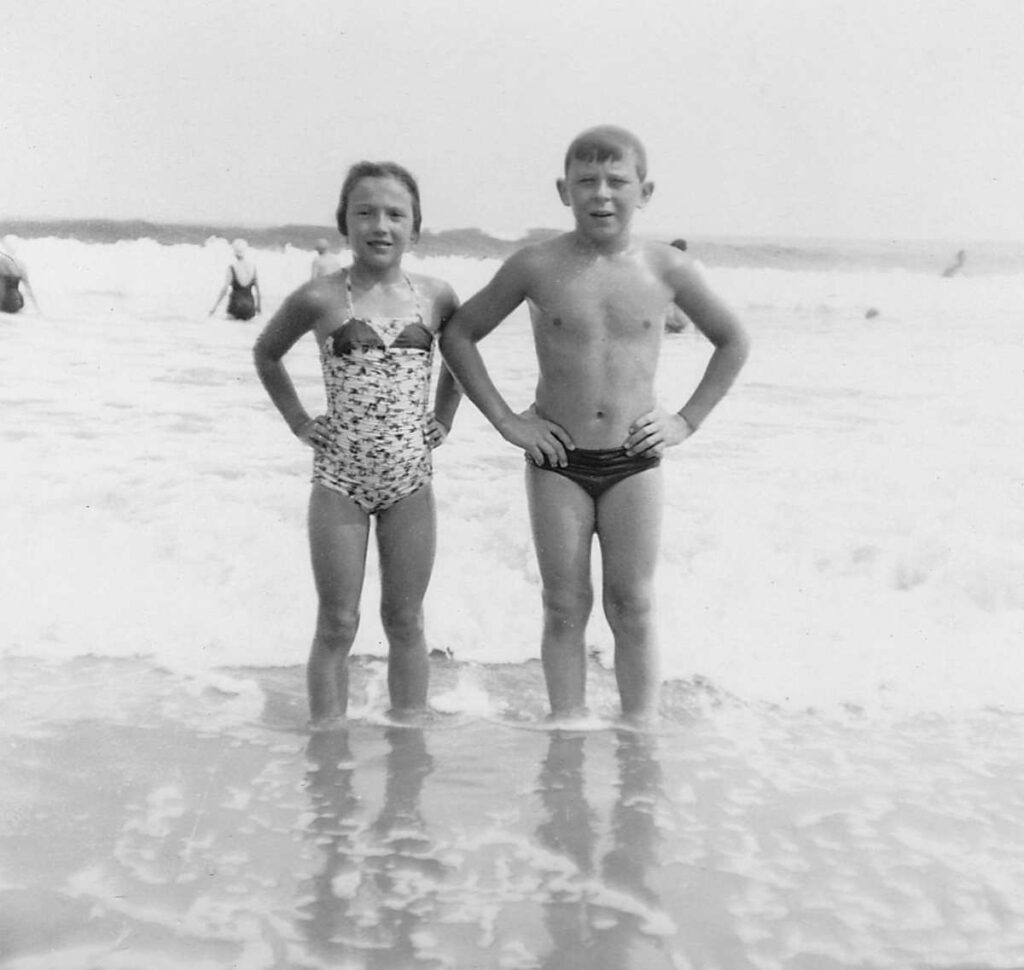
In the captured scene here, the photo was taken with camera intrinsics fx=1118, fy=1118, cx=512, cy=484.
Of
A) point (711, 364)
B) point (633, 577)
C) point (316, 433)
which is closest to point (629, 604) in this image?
point (633, 577)

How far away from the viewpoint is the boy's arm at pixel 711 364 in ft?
7.68

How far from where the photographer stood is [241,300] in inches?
371

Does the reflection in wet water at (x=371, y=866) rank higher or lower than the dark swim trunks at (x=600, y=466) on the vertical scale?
lower

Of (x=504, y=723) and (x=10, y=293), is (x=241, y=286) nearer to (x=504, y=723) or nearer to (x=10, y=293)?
(x=10, y=293)

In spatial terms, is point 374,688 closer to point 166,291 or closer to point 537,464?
point 537,464

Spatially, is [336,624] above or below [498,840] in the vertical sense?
above

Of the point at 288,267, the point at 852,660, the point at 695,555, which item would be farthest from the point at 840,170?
the point at 288,267

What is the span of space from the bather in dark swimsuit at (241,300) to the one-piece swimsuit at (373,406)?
284 inches

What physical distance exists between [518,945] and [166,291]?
11361 millimetres

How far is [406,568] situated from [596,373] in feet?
1.91

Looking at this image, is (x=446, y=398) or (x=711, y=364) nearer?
(x=711, y=364)

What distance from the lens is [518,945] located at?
5.22 ft

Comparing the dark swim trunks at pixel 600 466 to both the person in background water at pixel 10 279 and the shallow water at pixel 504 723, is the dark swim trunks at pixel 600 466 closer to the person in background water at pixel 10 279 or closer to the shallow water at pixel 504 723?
the shallow water at pixel 504 723

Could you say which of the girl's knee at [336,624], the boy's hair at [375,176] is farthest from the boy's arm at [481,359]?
the girl's knee at [336,624]
